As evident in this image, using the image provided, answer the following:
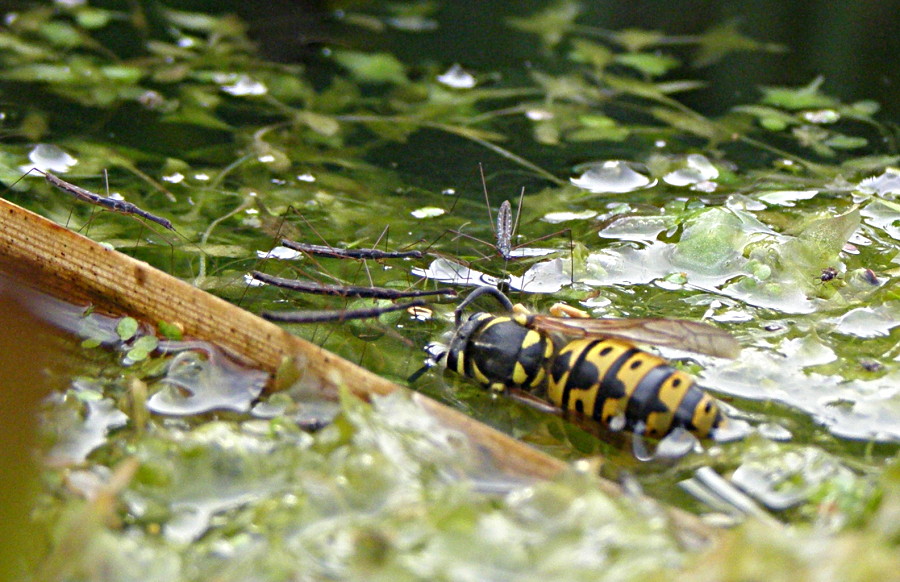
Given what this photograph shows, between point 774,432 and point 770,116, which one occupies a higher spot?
point 770,116

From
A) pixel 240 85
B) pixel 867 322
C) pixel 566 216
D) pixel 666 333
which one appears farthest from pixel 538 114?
pixel 666 333

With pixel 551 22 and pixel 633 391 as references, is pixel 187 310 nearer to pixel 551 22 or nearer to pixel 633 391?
pixel 633 391

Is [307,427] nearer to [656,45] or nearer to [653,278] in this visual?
[653,278]

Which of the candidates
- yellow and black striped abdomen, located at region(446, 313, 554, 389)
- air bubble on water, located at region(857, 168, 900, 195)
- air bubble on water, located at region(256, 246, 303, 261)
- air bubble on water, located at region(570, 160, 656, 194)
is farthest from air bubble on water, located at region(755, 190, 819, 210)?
air bubble on water, located at region(256, 246, 303, 261)

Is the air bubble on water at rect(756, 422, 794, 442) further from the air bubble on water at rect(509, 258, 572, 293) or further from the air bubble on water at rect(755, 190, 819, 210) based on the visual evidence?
the air bubble on water at rect(755, 190, 819, 210)

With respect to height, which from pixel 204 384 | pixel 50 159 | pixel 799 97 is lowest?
pixel 50 159

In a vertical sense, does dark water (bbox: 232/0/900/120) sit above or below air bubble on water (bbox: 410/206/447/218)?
above

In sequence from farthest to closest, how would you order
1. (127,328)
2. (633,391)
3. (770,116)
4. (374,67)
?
1. (374,67)
2. (770,116)
3. (127,328)
4. (633,391)

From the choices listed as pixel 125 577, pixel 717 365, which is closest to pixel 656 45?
pixel 717 365
